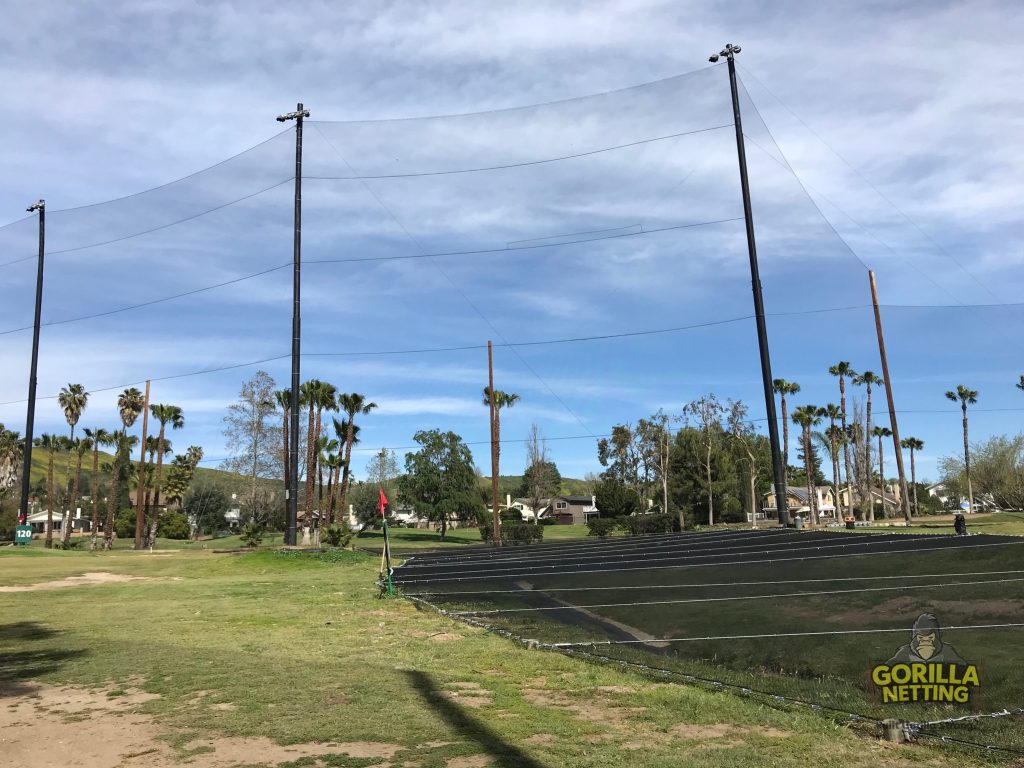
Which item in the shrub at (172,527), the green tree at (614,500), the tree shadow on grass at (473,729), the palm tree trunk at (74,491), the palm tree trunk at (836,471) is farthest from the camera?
the green tree at (614,500)

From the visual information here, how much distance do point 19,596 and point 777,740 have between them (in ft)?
57.6

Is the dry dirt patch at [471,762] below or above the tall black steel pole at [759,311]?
below

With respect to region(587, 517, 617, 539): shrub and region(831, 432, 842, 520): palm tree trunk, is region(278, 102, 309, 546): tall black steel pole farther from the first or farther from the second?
region(831, 432, 842, 520): palm tree trunk

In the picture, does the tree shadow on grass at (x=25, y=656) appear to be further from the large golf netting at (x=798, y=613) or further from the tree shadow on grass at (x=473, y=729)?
the large golf netting at (x=798, y=613)

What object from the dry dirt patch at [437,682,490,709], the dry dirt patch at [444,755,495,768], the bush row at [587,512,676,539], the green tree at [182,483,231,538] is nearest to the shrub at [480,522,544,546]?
the bush row at [587,512,676,539]

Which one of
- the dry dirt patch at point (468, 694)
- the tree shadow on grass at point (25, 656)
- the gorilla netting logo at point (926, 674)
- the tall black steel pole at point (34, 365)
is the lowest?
the dry dirt patch at point (468, 694)

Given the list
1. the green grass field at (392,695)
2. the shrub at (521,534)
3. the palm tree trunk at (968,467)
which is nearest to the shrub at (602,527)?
the shrub at (521,534)

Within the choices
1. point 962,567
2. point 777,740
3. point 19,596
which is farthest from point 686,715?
point 19,596

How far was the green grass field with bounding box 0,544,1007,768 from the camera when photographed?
568 centimetres

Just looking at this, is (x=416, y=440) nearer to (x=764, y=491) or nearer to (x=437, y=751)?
(x=764, y=491)

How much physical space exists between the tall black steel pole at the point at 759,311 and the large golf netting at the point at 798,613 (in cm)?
476

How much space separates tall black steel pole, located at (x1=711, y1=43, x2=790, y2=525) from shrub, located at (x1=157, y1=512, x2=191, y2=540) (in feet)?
250

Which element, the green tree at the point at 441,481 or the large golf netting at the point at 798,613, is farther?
the green tree at the point at 441,481

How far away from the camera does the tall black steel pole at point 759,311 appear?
25109mm
